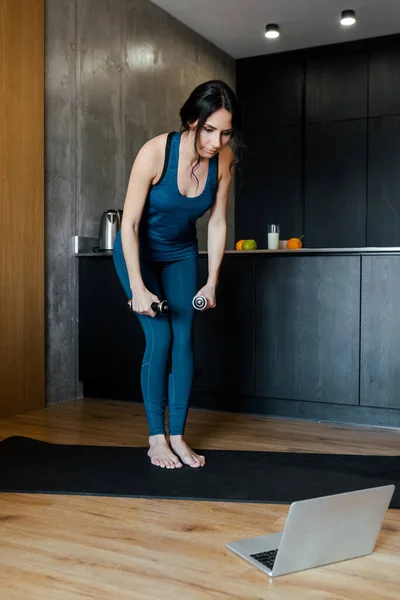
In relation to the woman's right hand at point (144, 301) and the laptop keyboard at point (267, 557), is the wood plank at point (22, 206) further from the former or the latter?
the laptop keyboard at point (267, 557)

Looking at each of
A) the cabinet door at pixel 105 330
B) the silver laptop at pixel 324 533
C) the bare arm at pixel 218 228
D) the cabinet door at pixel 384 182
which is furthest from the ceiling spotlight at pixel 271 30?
the silver laptop at pixel 324 533

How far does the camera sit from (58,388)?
3717 mm

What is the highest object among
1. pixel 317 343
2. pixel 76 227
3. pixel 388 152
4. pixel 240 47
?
pixel 240 47

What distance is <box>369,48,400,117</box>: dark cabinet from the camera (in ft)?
17.4

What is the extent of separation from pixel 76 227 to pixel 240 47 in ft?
8.89

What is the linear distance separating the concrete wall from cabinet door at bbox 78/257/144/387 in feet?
0.21

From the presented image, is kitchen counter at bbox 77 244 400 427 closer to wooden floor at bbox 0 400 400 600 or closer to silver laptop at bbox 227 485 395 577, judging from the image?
wooden floor at bbox 0 400 400 600

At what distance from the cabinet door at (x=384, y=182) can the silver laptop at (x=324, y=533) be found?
13.2ft

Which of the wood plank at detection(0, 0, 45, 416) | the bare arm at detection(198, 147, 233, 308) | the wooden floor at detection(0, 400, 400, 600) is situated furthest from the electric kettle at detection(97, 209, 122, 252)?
the wooden floor at detection(0, 400, 400, 600)

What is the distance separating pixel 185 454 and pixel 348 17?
381 centimetres

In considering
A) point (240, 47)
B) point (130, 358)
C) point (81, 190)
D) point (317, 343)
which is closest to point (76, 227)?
point (81, 190)

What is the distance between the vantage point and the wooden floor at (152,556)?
135 centimetres

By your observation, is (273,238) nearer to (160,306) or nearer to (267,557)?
(160,306)

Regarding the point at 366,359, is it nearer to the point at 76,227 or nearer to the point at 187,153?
the point at 187,153
